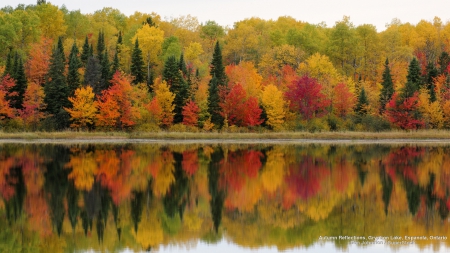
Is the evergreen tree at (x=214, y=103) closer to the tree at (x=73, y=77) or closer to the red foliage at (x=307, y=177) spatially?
the tree at (x=73, y=77)

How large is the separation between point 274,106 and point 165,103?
1394 centimetres

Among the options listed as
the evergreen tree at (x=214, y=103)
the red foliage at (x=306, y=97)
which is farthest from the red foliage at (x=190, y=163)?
the red foliage at (x=306, y=97)

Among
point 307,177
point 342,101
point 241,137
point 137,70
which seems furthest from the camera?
point 137,70

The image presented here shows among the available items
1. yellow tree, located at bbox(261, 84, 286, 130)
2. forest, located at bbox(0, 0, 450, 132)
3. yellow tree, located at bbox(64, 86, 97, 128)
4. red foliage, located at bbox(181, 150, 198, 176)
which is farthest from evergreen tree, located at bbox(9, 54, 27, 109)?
red foliage, located at bbox(181, 150, 198, 176)

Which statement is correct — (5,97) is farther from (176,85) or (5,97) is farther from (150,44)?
(150,44)

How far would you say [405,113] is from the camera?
3108 inches

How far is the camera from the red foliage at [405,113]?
259ft

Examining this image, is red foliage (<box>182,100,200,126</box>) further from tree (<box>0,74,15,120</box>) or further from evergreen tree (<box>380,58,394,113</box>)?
evergreen tree (<box>380,58,394,113</box>)

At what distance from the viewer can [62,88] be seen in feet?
261

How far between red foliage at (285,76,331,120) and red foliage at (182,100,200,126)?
42.5ft

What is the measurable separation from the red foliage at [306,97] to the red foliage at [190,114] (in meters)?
12.9

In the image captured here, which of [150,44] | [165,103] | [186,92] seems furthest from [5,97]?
[150,44]

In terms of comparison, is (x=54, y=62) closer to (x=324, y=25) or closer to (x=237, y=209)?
(x=237, y=209)

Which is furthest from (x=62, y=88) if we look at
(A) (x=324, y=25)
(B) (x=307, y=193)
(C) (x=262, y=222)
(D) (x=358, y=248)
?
(A) (x=324, y=25)
